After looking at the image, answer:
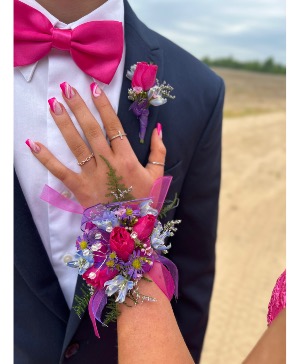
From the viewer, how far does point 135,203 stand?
3.59ft

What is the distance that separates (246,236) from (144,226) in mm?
3850

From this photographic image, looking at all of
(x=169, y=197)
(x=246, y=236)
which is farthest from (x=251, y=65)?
(x=169, y=197)

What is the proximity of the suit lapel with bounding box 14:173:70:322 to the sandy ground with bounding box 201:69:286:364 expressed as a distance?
7.44 ft

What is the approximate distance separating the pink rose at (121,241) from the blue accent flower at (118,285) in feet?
0.15

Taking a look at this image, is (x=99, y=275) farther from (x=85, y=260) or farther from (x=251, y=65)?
(x=251, y=65)

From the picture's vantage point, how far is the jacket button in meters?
1.29

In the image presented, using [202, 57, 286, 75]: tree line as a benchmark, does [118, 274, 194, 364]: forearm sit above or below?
above

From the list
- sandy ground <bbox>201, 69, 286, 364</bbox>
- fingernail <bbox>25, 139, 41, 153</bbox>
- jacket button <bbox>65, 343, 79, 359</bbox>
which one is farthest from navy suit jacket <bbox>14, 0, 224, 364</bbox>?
sandy ground <bbox>201, 69, 286, 364</bbox>

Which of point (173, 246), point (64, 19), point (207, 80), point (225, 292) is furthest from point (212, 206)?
point (225, 292)

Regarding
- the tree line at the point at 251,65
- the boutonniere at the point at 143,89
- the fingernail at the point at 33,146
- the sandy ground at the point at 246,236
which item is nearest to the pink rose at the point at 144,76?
the boutonniere at the point at 143,89

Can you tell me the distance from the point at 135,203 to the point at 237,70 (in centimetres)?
1199

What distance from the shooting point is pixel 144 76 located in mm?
1213

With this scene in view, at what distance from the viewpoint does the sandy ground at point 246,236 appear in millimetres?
3568

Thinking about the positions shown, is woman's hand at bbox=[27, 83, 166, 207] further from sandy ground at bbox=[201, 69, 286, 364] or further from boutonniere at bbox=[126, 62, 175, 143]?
sandy ground at bbox=[201, 69, 286, 364]
